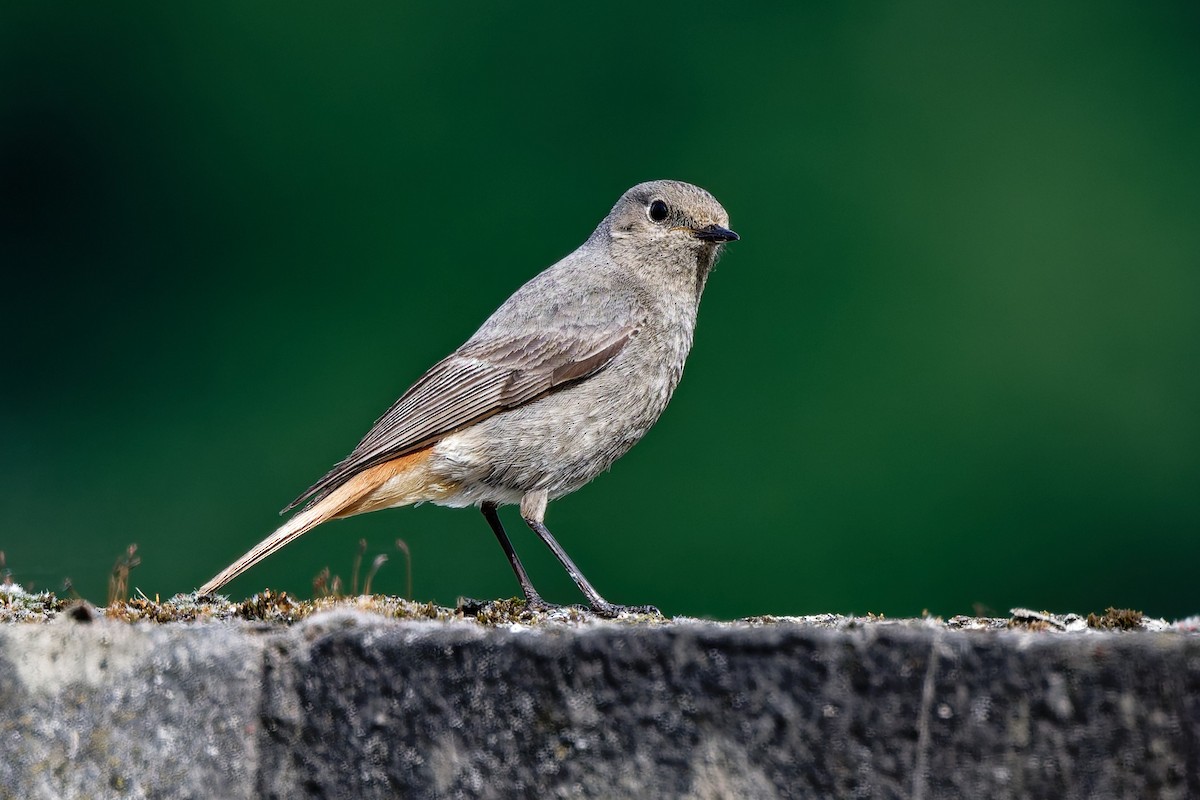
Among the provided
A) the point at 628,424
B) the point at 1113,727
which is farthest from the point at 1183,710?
the point at 628,424

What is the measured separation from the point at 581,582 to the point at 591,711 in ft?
8.31

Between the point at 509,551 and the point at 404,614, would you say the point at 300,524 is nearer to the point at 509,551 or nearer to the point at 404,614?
the point at 509,551

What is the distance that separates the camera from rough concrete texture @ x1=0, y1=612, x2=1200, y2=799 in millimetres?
1960

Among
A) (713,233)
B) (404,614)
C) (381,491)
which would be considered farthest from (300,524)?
(713,233)

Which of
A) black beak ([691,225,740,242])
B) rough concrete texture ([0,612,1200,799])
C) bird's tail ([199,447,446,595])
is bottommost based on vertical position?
rough concrete texture ([0,612,1200,799])

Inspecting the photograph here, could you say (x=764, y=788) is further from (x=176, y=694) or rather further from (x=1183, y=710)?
(x=176, y=694)

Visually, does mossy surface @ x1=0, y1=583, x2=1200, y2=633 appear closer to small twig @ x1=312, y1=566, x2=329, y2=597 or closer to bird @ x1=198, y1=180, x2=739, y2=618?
small twig @ x1=312, y1=566, x2=329, y2=597

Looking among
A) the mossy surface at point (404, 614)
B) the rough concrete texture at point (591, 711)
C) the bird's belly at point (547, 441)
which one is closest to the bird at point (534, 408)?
the bird's belly at point (547, 441)

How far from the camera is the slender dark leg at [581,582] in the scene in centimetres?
420

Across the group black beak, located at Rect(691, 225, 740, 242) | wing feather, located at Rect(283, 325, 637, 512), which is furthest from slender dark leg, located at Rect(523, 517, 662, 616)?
black beak, located at Rect(691, 225, 740, 242)

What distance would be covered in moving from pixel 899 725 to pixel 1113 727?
0.33 meters

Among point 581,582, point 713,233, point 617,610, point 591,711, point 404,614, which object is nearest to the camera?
point 591,711

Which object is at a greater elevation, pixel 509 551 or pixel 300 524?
pixel 300 524

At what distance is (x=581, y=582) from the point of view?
4.67 meters
